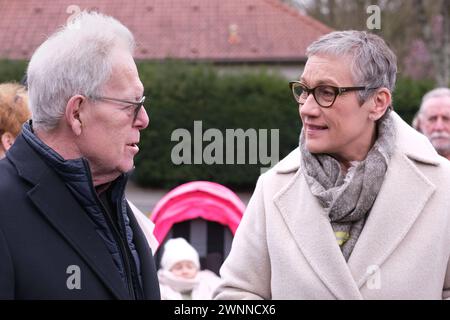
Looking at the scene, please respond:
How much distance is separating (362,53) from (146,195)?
13.9 metres

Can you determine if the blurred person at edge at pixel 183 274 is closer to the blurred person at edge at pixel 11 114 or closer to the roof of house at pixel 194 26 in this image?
the blurred person at edge at pixel 11 114

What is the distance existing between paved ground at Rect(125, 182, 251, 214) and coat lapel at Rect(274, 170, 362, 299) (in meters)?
12.1

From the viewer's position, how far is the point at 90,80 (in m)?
2.71

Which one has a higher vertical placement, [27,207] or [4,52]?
[4,52]

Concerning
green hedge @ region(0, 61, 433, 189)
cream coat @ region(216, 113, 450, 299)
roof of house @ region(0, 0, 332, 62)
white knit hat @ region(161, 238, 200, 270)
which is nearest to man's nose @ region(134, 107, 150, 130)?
cream coat @ region(216, 113, 450, 299)

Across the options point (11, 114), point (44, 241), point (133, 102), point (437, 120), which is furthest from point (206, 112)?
point (44, 241)

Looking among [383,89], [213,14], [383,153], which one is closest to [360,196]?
[383,153]

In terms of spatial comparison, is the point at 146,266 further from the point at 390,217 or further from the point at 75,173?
the point at 390,217

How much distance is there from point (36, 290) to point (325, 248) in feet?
3.70

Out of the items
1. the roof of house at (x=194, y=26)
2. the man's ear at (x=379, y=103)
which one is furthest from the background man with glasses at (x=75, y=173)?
the roof of house at (x=194, y=26)

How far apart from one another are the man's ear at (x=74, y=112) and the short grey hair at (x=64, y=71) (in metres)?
0.01

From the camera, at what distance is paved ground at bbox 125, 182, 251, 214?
15.8 metres
